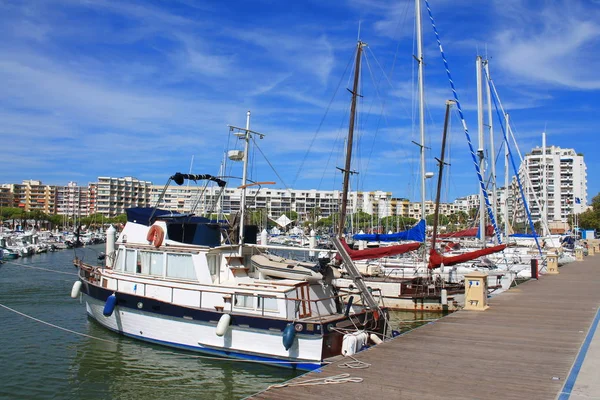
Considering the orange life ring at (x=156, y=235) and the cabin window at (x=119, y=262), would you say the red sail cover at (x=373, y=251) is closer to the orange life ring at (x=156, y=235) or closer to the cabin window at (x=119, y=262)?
the orange life ring at (x=156, y=235)

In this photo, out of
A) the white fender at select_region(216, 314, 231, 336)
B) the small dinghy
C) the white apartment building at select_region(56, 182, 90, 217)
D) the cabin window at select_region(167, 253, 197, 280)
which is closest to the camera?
the white fender at select_region(216, 314, 231, 336)

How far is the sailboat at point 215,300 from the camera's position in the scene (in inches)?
545

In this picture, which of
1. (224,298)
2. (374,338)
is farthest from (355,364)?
(224,298)

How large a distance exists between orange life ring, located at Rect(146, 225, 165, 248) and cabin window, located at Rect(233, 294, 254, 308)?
435 cm

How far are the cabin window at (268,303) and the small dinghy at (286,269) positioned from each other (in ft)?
4.23

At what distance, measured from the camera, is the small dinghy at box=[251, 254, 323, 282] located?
15.4m

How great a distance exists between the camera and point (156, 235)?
712 inches

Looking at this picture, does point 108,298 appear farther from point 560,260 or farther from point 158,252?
point 560,260

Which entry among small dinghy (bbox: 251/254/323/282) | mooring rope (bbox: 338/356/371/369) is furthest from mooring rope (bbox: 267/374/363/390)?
small dinghy (bbox: 251/254/323/282)

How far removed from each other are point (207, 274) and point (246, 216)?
2720 mm

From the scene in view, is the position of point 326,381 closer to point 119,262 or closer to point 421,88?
point 119,262

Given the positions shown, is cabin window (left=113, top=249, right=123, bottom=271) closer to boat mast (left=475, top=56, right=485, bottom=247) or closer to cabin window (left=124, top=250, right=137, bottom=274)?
cabin window (left=124, top=250, right=137, bottom=274)

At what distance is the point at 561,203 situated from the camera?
13175 cm

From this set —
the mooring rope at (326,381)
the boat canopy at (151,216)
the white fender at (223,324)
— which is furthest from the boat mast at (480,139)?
the mooring rope at (326,381)
